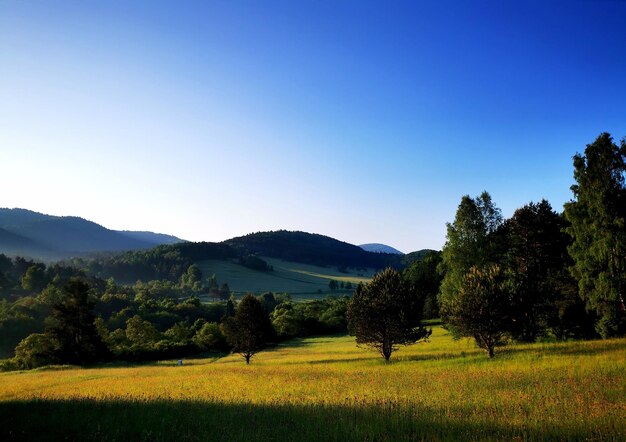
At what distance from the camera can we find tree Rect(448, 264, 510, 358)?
2833 cm

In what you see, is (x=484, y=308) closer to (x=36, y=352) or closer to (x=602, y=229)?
(x=602, y=229)

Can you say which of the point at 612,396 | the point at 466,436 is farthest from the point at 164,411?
the point at 612,396

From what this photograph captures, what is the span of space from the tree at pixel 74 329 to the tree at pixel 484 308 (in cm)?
4652

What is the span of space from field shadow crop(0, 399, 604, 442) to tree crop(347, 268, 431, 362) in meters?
21.2

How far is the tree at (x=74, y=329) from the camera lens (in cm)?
5041

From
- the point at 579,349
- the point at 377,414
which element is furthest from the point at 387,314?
the point at 377,414

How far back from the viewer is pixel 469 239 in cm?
3850

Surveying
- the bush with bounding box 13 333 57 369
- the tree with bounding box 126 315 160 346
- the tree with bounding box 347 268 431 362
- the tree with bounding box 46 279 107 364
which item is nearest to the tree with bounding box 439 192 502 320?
the tree with bounding box 347 268 431 362

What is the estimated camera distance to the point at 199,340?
7256 cm

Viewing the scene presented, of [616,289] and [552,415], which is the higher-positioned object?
[616,289]

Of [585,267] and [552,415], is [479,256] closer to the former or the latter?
Result: [585,267]

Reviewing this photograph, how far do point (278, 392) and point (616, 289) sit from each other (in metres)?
26.2

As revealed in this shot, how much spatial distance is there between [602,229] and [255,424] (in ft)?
99.9

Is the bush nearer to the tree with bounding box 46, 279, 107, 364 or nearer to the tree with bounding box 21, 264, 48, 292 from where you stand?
the tree with bounding box 46, 279, 107, 364
